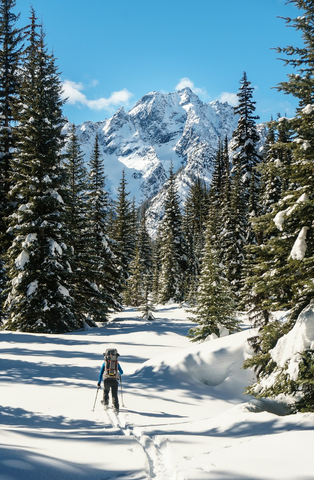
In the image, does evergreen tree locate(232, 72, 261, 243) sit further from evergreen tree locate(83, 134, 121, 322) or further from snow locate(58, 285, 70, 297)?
snow locate(58, 285, 70, 297)

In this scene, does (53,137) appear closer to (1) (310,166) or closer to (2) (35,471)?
(1) (310,166)

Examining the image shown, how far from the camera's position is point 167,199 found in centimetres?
4197

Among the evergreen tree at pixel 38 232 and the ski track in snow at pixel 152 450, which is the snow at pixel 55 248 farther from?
the ski track in snow at pixel 152 450

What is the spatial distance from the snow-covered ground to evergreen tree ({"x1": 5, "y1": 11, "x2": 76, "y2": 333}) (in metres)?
3.14

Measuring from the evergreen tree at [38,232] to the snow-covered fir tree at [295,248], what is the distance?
12.6m

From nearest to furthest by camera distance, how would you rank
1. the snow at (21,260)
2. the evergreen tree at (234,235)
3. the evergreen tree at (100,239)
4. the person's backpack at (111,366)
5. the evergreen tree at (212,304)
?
the person's backpack at (111,366), the evergreen tree at (212,304), the snow at (21,260), the evergreen tree at (100,239), the evergreen tree at (234,235)

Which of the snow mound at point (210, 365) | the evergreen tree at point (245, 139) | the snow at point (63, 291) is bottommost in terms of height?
the snow mound at point (210, 365)

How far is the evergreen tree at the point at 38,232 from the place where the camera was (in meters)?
17.0

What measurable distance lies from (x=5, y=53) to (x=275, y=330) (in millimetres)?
25441

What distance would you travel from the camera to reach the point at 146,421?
7.23 meters

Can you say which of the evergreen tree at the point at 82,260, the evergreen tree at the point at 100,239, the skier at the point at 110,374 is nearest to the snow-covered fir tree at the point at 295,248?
the skier at the point at 110,374

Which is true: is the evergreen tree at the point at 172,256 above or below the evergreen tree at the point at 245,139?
below

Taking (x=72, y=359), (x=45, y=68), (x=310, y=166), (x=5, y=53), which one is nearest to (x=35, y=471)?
(x=310, y=166)

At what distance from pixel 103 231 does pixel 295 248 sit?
22971mm
